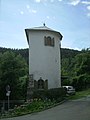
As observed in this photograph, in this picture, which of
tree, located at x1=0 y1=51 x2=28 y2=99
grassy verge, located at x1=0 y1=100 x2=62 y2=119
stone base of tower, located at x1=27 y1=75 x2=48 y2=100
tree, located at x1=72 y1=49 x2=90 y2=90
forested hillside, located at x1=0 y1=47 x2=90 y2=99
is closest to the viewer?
grassy verge, located at x1=0 y1=100 x2=62 y2=119

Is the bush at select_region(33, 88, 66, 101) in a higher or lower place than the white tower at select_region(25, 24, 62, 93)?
lower

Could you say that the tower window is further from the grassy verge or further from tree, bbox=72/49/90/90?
tree, bbox=72/49/90/90

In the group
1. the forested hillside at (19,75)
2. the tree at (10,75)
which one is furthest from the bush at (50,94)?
the forested hillside at (19,75)

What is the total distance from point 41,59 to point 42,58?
0.61 ft

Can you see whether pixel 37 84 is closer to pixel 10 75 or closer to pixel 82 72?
pixel 10 75

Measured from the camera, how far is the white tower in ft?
135

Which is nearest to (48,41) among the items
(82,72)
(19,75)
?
(19,75)

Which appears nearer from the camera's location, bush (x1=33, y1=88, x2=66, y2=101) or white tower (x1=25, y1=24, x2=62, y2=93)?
bush (x1=33, y1=88, x2=66, y2=101)

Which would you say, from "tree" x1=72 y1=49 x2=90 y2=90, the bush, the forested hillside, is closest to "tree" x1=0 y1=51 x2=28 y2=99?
the forested hillside

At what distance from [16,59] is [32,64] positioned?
48.9 ft

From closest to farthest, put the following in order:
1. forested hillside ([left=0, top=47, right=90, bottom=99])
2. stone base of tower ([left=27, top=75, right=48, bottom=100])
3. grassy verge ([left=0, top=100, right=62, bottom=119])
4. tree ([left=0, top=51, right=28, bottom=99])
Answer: grassy verge ([left=0, top=100, right=62, bottom=119]) < stone base of tower ([left=27, top=75, right=48, bottom=100]) < tree ([left=0, top=51, right=28, bottom=99]) < forested hillside ([left=0, top=47, right=90, bottom=99])

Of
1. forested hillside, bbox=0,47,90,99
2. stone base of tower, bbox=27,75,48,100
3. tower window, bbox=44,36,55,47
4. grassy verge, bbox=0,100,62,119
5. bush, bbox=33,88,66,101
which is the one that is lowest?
grassy verge, bbox=0,100,62,119

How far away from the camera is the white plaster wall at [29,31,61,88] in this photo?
41128 millimetres

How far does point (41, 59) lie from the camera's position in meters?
41.2
